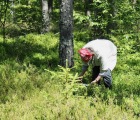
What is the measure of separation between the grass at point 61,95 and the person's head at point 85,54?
52 centimetres

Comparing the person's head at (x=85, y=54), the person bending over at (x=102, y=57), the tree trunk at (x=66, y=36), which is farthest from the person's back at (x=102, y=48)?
the tree trunk at (x=66, y=36)

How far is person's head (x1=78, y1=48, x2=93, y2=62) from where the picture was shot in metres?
5.95

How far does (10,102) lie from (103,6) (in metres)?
5.39

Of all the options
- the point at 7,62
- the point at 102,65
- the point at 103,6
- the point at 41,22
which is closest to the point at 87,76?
the point at 102,65

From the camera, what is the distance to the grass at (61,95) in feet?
15.5

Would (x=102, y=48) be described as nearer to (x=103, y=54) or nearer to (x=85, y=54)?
(x=103, y=54)

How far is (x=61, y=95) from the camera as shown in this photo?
5406 millimetres

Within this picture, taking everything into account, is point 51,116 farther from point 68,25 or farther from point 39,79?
point 68,25

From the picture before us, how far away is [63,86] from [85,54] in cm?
76

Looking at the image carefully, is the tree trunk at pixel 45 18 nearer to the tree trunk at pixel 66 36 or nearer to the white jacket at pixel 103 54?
the tree trunk at pixel 66 36

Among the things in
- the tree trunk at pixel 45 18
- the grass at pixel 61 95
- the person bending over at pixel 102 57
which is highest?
the tree trunk at pixel 45 18

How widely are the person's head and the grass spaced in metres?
0.52

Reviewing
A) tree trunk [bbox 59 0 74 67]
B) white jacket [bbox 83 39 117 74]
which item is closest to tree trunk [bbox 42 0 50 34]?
tree trunk [bbox 59 0 74 67]

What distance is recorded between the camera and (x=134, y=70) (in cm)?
862
